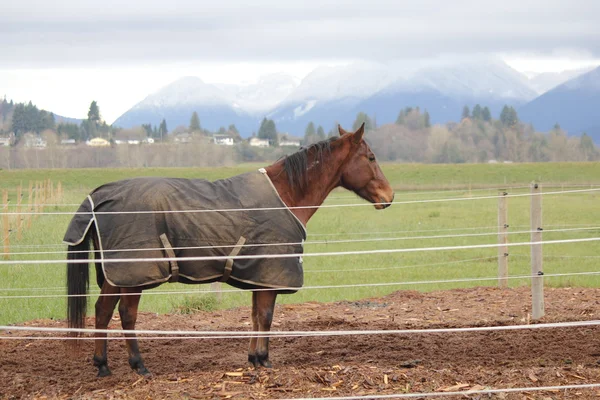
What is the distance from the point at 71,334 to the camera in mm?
6496

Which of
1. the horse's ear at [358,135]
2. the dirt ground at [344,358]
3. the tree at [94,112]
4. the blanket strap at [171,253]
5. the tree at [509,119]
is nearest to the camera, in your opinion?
the dirt ground at [344,358]

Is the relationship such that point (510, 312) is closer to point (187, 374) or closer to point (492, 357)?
point (492, 357)

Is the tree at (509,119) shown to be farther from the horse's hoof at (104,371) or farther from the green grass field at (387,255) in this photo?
the horse's hoof at (104,371)

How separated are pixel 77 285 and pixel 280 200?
1.88 m

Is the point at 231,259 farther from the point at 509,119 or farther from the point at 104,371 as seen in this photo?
the point at 509,119

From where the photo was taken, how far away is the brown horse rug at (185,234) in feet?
19.8

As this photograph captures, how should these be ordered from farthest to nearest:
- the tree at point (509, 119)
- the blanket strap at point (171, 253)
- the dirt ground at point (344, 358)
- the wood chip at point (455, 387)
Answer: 1. the tree at point (509, 119)
2. the blanket strap at point (171, 253)
3. the dirt ground at point (344, 358)
4. the wood chip at point (455, 387)

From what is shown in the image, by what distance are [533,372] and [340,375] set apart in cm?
142

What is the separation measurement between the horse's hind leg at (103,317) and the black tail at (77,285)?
0.16 m

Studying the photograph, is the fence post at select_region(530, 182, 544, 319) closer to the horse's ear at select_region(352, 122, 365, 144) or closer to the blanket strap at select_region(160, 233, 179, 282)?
the horse's ear at select_region(352, 122, 365, 144)

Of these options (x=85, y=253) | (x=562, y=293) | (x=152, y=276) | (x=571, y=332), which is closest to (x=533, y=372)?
(x=571, y=332)

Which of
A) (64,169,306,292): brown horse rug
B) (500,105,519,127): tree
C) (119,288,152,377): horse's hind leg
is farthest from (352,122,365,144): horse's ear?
→ (500,105,519,127): tree

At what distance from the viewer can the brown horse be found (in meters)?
6.21

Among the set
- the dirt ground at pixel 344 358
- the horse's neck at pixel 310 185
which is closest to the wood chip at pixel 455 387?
the dirt ground at pixel 344 358
